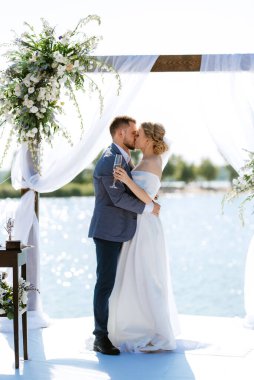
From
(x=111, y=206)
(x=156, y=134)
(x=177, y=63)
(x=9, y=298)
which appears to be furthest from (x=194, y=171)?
(x=9, y=298)

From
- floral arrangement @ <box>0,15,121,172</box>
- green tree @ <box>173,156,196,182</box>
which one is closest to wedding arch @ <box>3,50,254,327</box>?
floral arrangement @ <box>0,15,121,172</box>

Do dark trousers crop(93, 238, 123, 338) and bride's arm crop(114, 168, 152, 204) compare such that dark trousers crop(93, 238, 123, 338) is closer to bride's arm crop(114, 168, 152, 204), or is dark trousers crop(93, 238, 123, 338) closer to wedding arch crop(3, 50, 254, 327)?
bride's arm crop(114, 168, 152, 204)

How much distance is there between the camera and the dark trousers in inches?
203

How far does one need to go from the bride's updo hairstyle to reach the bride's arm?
359 millimetres

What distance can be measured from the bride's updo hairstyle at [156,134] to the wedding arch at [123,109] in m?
0.75

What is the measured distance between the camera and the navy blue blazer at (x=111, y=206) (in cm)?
511

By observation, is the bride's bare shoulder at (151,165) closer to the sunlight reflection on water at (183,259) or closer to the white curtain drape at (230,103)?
the white curtain drape at (230,103)

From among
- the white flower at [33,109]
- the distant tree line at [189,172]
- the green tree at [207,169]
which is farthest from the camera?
the green tree at [207,169]

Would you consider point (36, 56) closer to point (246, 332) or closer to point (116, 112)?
point (116, 112)

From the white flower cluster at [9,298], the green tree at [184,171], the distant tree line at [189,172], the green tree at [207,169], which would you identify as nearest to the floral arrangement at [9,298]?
the white flower cluster at [9,298]

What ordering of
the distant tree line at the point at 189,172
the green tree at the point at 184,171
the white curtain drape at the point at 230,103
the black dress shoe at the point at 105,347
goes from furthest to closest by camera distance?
the green tree at the point at 184,171
the distant tree line at the point at 189,172
the white curtain drape at the point at 230,103
the black dress shoe at the point at 105,347

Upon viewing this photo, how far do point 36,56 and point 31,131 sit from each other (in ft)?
1.66

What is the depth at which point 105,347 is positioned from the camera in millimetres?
5133

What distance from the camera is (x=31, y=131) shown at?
503 centimetres
